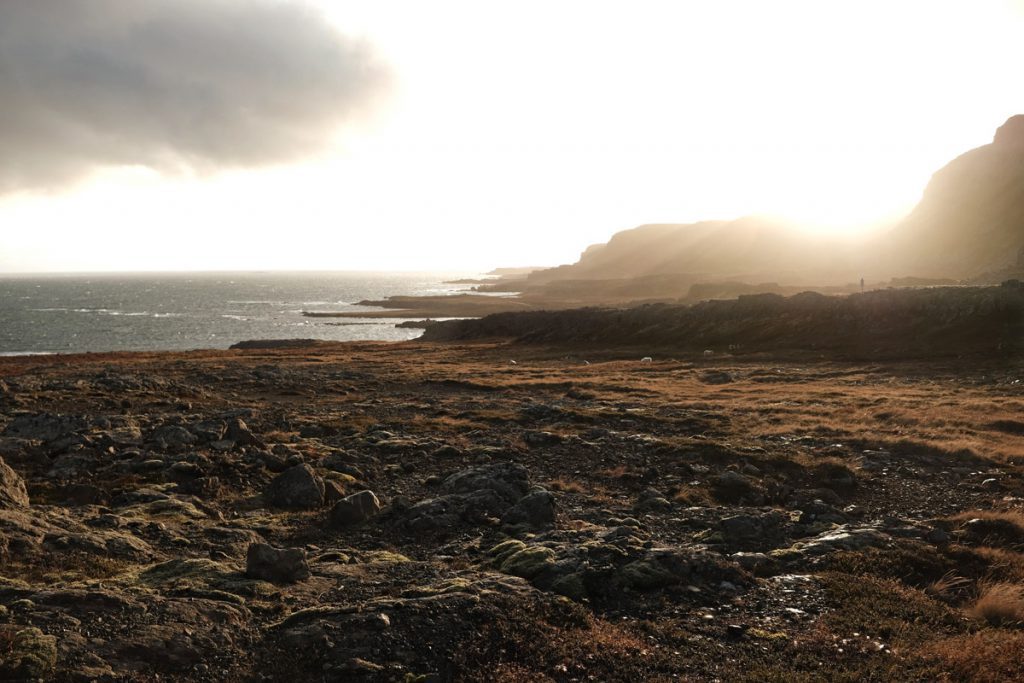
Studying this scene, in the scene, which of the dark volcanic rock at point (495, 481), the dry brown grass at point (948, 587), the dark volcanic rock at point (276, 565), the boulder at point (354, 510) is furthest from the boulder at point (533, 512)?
the dry brown grass at point (948, 587)

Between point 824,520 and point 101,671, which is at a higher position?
point 101,671

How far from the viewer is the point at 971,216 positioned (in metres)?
150

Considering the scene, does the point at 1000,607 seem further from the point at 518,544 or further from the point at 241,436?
the point at 241,436

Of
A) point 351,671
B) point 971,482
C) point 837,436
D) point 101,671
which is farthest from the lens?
point 837,436

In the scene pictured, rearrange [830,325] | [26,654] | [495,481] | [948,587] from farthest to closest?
[830,325]
[495,481]
[948,587]
[26,654]

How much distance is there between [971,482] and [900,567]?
8209 mm

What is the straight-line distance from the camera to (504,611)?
10.2m

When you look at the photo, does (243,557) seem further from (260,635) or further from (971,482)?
(971,482)

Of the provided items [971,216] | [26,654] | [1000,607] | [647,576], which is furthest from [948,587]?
[971,216]

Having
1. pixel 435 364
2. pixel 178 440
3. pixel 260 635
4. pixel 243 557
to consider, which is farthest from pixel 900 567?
pixel 435 364

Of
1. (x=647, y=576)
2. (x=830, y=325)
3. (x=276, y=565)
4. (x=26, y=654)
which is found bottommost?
(x=647, y=576)

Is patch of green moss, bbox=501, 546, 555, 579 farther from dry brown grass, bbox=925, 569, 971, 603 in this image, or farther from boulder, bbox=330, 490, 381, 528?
dry brown grass, bbox=925, 569, 971, 603

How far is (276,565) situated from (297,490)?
18.6 feet

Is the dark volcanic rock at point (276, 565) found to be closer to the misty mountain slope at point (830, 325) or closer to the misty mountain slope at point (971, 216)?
the misty mountain slope at point (830, 325)
